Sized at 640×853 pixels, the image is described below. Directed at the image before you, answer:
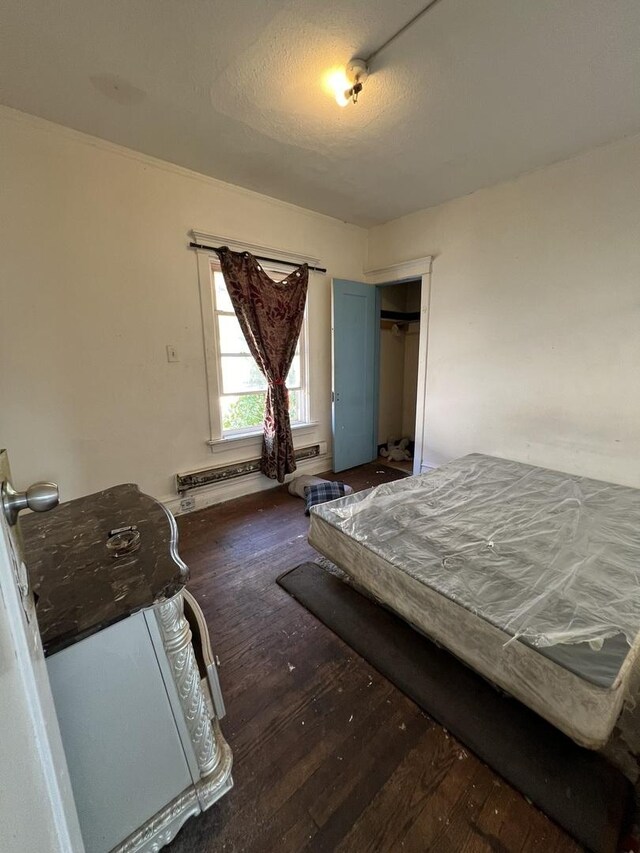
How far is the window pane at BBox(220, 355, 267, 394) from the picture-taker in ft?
10.1

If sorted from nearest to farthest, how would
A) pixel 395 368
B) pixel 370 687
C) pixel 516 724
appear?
pixel 516 724 < pixel 370 687 < pixel 395 368

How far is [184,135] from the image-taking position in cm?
Result: 214

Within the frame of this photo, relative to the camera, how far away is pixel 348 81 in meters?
1.70

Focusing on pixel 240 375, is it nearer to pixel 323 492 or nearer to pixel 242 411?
pixel 242 411

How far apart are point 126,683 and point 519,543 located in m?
1.67

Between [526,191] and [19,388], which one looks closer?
[19,388]

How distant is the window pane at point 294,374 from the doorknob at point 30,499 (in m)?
3.02

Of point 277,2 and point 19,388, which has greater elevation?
point 277,2

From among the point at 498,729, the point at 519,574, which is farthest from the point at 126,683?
the point at 519,574

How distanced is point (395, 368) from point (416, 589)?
3.62m

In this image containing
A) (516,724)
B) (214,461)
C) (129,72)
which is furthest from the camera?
(214,461)

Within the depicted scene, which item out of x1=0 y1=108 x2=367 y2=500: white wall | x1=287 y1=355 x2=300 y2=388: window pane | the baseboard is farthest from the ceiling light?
the baseboard

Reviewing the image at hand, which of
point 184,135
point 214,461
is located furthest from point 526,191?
point 214,461

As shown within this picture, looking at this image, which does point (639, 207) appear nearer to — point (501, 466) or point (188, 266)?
point (501, 466)
